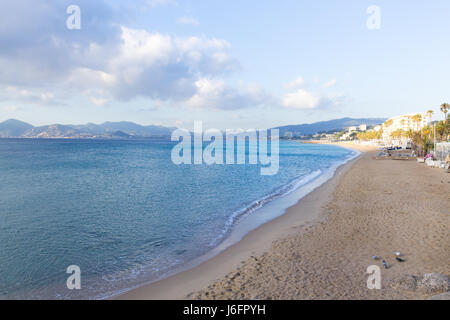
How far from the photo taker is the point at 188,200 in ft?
56.4

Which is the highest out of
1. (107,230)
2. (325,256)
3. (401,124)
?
(401,124)

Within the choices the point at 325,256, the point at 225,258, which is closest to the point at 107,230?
the point at 225,258

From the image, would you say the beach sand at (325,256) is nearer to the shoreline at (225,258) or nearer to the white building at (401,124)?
the shoreline at (225,258)

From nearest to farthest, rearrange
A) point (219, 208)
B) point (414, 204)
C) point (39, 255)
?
1. point (39, 255)
2. point (414, 204)
3. point (219, 208)

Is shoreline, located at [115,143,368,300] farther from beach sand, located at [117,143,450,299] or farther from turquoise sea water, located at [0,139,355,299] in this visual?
turquoise sea water, located at [0,139,355,299]

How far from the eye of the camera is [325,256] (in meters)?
7.78

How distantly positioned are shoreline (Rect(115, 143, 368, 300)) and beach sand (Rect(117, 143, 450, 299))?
2 centimetres

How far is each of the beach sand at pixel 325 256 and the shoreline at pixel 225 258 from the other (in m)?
0.02

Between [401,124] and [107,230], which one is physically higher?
[401,124]

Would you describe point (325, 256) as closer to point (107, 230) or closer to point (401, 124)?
point (107, 230)

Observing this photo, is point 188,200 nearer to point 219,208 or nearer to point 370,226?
point 219,208

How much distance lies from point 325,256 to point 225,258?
9.06 ft
